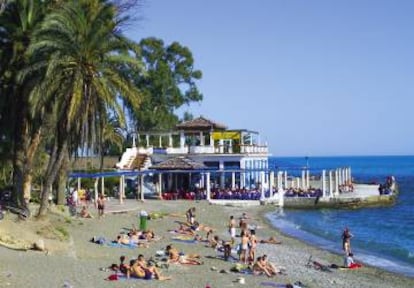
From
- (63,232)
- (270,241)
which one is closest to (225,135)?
(270,241)

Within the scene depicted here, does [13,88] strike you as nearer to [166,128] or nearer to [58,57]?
[58,57]

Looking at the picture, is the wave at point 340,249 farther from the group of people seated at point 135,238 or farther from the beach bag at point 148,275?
the beach bag at point 148,275

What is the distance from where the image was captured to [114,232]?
3098 cm

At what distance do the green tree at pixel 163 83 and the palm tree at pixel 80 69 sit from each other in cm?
4268

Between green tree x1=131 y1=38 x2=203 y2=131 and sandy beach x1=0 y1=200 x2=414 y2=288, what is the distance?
113 feet

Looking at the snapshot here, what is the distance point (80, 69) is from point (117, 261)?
25.7ft

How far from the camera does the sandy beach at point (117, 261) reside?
1867cm

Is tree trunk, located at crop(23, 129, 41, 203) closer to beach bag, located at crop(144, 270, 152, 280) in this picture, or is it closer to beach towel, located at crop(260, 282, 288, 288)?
beach bag, located at crop(144, 270, 152, 280)

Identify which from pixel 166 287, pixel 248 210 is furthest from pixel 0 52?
pixel 248 210

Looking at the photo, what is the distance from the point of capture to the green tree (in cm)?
7112

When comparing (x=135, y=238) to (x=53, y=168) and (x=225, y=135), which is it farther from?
(x=225, y=135)

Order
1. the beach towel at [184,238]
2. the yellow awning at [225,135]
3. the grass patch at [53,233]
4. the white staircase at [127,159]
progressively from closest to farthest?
the grass patch at [53,233] → the beach towel at [184,238] → the white staircase at [127,159] → the yellow awning at [225,135]

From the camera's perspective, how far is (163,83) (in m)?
72.7

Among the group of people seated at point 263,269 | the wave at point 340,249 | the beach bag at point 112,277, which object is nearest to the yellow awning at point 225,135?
the wave at point 340,249
